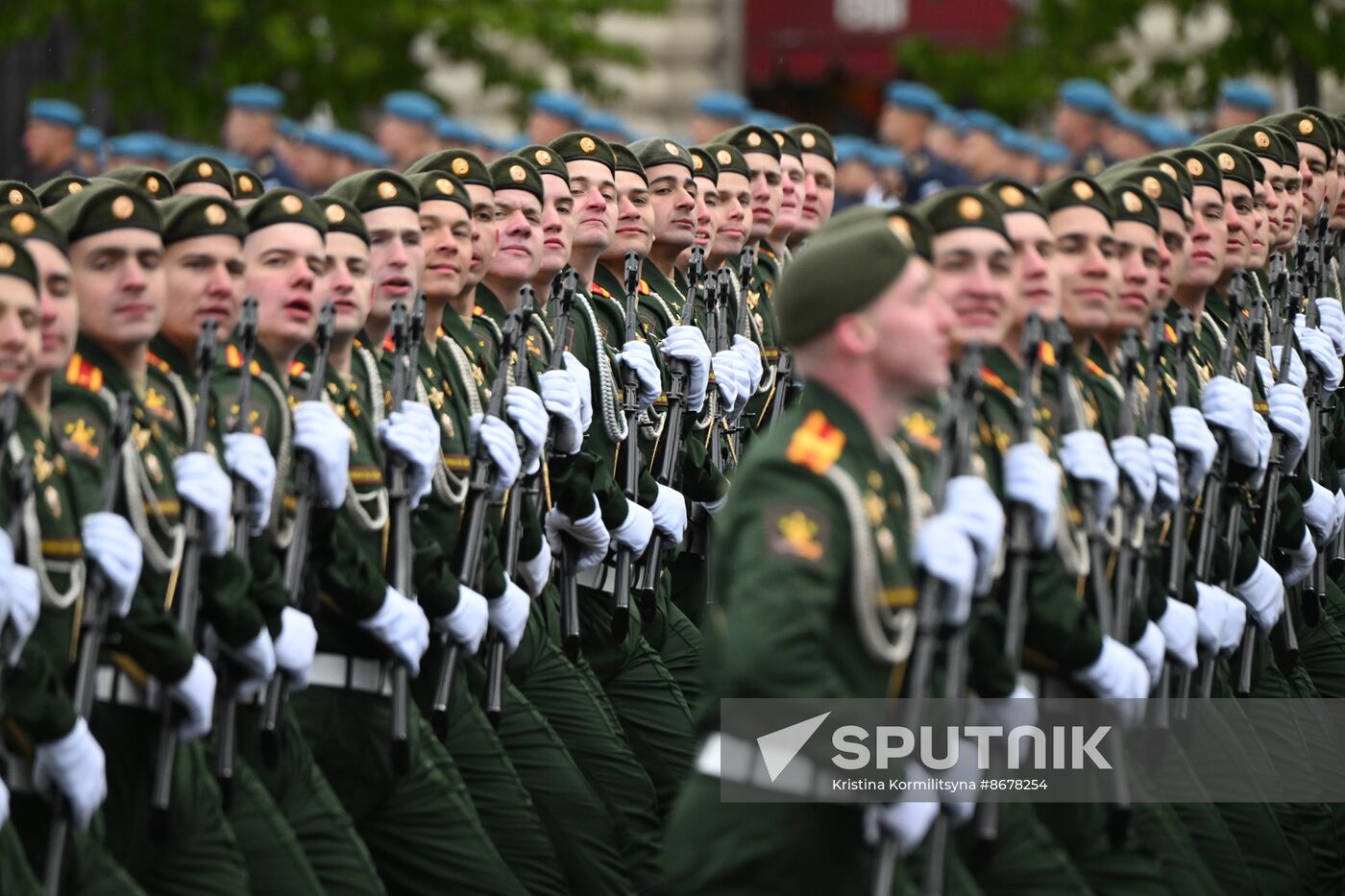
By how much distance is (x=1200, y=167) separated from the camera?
10422mm

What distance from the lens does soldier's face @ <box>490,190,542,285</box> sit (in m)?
9.88

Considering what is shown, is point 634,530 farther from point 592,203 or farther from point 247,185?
point 247,185

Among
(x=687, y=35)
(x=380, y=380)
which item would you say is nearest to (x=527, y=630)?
(x=380, y=380)

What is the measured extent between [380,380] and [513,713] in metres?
1.14

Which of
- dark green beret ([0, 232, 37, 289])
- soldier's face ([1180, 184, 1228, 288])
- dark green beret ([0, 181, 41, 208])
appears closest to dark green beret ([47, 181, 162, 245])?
dark green beret ([0, 232, 37, 289])

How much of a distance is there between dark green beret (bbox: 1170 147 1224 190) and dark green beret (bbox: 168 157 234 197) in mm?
3298

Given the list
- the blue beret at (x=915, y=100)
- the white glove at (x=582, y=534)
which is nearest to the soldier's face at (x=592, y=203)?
the white glove at (x=582, y=534)

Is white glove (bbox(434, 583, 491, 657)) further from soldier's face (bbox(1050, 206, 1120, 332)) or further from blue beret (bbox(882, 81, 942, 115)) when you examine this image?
blue beret (bbox(882, 81, 942, 115))

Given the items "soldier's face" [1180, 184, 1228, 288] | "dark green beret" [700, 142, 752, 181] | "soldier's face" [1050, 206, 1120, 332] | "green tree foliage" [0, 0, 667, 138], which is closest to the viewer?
"soldier's face" [1050, 206, 1120, 332]

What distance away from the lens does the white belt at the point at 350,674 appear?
8172 mm

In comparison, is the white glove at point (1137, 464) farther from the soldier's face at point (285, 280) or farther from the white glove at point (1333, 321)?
the white glove at point (1333, 321)

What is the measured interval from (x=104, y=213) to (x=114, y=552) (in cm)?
A: 107

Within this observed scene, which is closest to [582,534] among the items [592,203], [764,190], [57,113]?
[592,203]

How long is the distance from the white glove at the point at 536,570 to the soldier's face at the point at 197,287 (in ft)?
5.83
